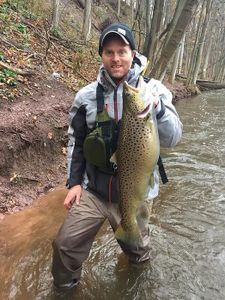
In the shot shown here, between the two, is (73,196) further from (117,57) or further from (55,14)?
(55,14)

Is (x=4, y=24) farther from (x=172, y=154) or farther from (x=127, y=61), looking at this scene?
(x=127, y=61)

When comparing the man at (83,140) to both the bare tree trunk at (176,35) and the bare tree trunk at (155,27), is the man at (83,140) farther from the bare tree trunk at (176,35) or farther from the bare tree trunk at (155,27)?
the bare tree trunk at (155,27)

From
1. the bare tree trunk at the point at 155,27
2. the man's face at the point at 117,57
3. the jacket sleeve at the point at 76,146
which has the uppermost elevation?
the bare tree trunk at the point at 155,27

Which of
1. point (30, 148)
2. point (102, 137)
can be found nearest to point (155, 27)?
point (30, 148)

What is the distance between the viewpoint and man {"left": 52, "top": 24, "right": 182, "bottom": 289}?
3312mm

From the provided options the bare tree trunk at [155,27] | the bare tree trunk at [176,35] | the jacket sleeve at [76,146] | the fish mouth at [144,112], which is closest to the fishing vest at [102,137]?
the jacket sleeve at [76,146]

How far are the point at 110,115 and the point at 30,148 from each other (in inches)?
131

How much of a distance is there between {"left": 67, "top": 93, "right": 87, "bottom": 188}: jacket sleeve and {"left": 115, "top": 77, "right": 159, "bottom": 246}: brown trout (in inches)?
22.9

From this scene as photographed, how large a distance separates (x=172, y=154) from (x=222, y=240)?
4.11m

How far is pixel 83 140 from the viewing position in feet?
12.1

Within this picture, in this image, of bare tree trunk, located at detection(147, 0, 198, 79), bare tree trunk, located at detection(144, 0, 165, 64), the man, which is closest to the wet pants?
the man

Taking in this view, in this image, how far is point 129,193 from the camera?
3285 millimetres

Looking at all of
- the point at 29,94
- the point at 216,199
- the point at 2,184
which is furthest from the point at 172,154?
the point at 2,184

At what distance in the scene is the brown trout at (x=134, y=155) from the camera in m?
2.82
